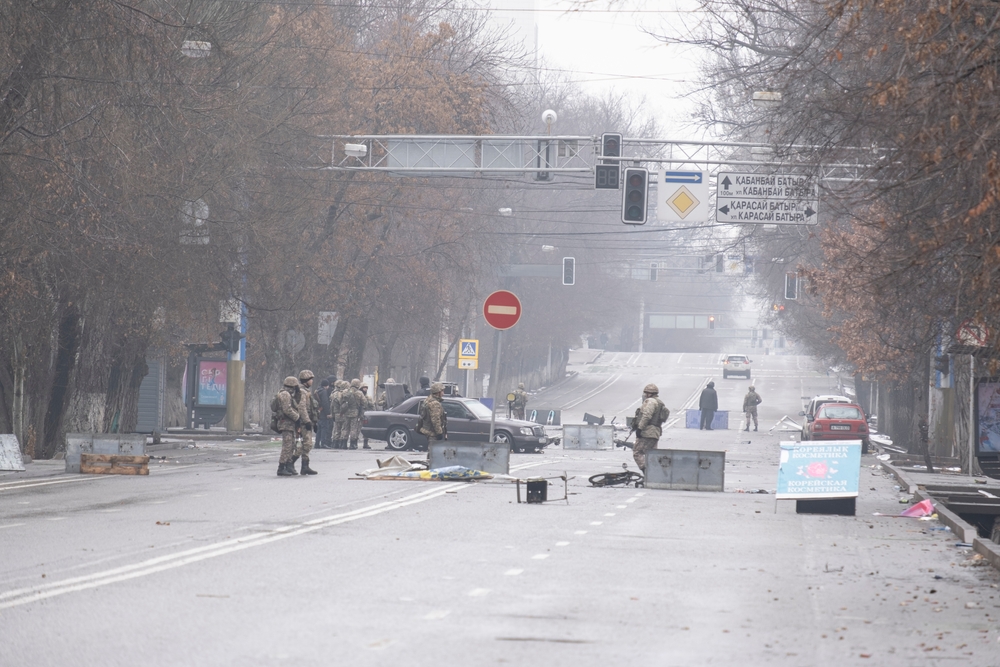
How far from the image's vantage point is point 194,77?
24.0 metres

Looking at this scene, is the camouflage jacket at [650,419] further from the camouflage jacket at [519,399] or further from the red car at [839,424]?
the camouflage jacket at [519,399]

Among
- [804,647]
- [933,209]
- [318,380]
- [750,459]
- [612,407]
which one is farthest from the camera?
[612,407]

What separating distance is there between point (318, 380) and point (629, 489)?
23395 millimetres

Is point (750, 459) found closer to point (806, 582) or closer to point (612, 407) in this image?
point (806, 582)

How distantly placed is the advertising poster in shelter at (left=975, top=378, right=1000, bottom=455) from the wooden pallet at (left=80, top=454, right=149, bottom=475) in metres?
13.7

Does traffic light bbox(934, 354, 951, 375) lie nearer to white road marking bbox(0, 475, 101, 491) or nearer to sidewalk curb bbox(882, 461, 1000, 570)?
sidewalk curb bbox(882, 461, 1000, 570)

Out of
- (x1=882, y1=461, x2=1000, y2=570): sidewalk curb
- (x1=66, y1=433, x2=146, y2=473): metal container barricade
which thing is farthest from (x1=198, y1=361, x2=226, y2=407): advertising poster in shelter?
(x1=882, y1=461, x2=1000, y2=570): sidewalk curb

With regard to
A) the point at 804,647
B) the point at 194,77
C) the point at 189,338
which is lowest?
the point at 804,647

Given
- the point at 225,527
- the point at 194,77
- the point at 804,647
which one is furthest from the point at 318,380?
the point at 804,647

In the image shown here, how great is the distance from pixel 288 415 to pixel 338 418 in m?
12.5

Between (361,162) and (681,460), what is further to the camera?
(361,162)

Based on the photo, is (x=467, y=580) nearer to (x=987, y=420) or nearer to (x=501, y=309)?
(x=501, y=309)

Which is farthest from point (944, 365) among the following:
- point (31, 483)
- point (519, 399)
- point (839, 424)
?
point (519, 399)

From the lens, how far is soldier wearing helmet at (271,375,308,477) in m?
21.6
